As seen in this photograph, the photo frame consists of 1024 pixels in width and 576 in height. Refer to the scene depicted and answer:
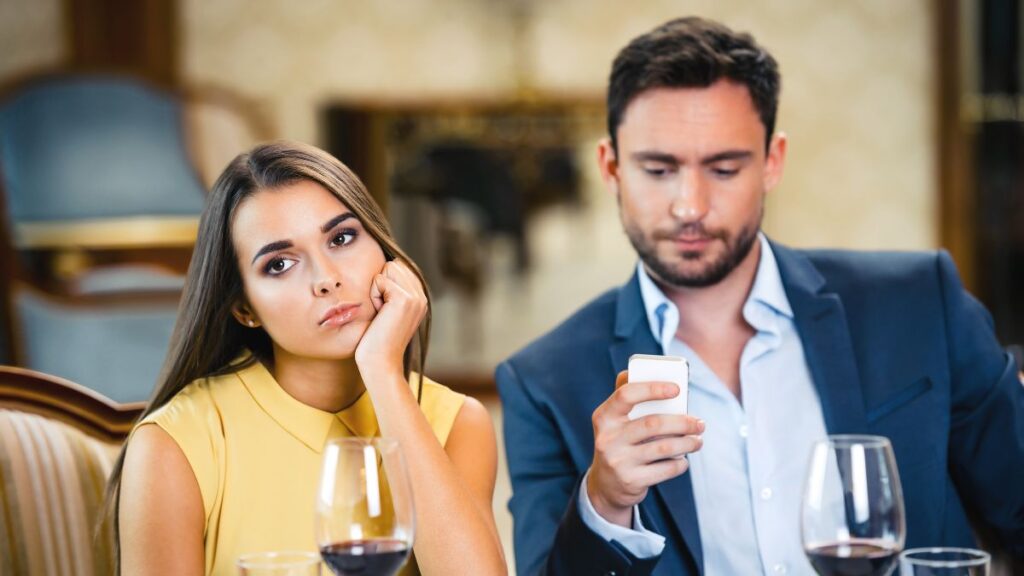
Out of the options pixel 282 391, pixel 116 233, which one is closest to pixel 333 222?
pixel 282 391

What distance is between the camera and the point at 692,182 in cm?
201

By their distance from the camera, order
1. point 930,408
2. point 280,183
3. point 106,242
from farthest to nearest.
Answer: point 106,242
point 930,408
point 280,183

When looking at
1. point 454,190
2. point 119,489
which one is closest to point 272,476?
point 119,489

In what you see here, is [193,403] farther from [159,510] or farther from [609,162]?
[609,162]

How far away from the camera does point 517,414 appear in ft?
6.62

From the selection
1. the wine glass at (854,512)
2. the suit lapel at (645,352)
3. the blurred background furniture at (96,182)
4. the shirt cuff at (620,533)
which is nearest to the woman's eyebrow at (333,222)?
the shirt cuff at (620,533)

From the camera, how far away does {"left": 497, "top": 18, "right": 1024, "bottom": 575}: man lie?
191cm

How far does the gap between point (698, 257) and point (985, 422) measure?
1.65 ft

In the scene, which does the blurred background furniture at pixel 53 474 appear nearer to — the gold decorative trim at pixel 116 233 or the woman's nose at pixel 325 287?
the woman's nose at pixel 325 287

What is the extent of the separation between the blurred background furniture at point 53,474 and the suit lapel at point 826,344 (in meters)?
1.04

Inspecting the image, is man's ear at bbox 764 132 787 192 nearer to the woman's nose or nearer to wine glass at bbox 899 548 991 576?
the woman's nose

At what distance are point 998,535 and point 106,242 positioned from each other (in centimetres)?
376

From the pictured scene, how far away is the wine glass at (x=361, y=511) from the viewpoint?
45.8 inches

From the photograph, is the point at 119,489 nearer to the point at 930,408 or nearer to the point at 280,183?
the point at 280,183
